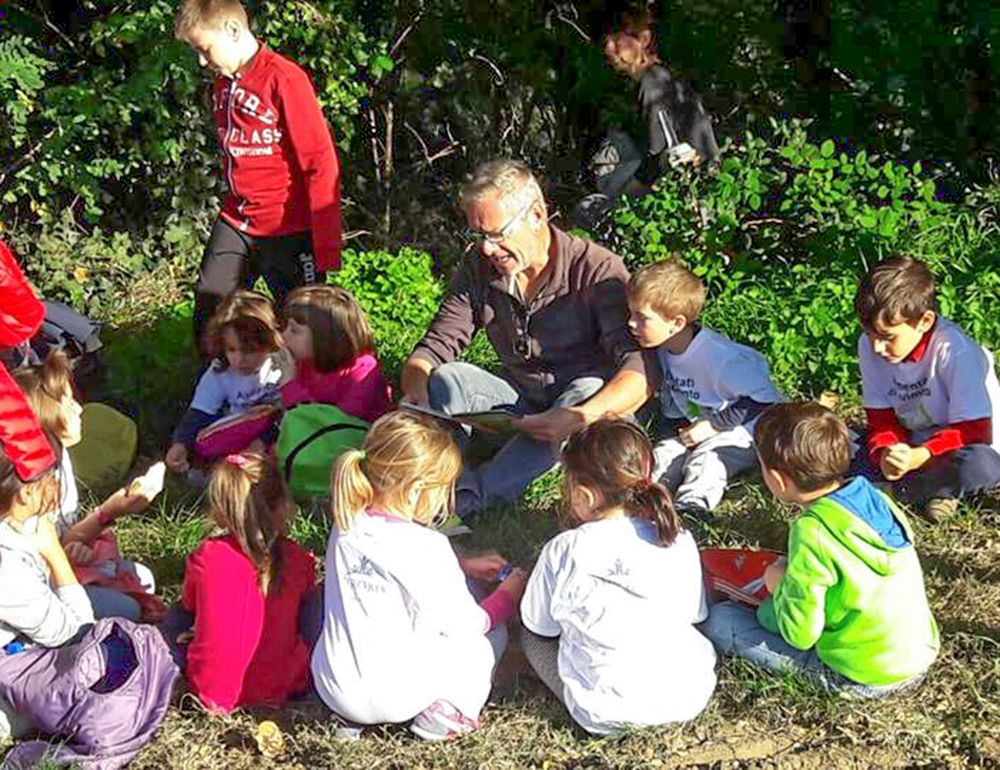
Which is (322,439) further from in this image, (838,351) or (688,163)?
(688,163)

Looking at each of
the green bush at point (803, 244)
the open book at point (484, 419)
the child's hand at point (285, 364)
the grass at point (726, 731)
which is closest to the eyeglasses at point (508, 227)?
the open book at point (484, 419)

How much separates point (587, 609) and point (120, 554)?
200 cm

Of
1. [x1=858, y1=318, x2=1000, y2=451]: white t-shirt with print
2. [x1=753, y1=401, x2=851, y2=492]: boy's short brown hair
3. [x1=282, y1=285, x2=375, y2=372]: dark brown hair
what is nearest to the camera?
[x1=753, y1=401, x2=851, y2=492]: boy's short brown hair

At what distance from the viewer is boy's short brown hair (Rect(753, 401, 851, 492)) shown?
154 inches

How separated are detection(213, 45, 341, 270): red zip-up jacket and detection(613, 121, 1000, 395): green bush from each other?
156 centimetres

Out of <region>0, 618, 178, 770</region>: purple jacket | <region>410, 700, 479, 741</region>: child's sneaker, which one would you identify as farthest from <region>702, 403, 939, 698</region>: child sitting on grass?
<region>0, 618, 178, 770</region>: purple jacket

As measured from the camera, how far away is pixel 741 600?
170 inches

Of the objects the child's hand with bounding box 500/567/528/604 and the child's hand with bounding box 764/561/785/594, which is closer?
the child's hand with bounding box 764/561/785/594

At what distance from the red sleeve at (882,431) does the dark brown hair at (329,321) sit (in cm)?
193

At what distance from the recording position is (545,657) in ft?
13.4

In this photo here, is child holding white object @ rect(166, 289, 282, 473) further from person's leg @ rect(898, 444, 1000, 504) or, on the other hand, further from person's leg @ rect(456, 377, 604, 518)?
person's leg @ rect(898, 444, 1000, 504)

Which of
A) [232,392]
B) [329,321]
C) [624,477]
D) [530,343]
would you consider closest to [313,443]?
[329,321]

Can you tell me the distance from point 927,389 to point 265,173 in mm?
2767

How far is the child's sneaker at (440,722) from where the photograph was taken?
3953 millimetres
